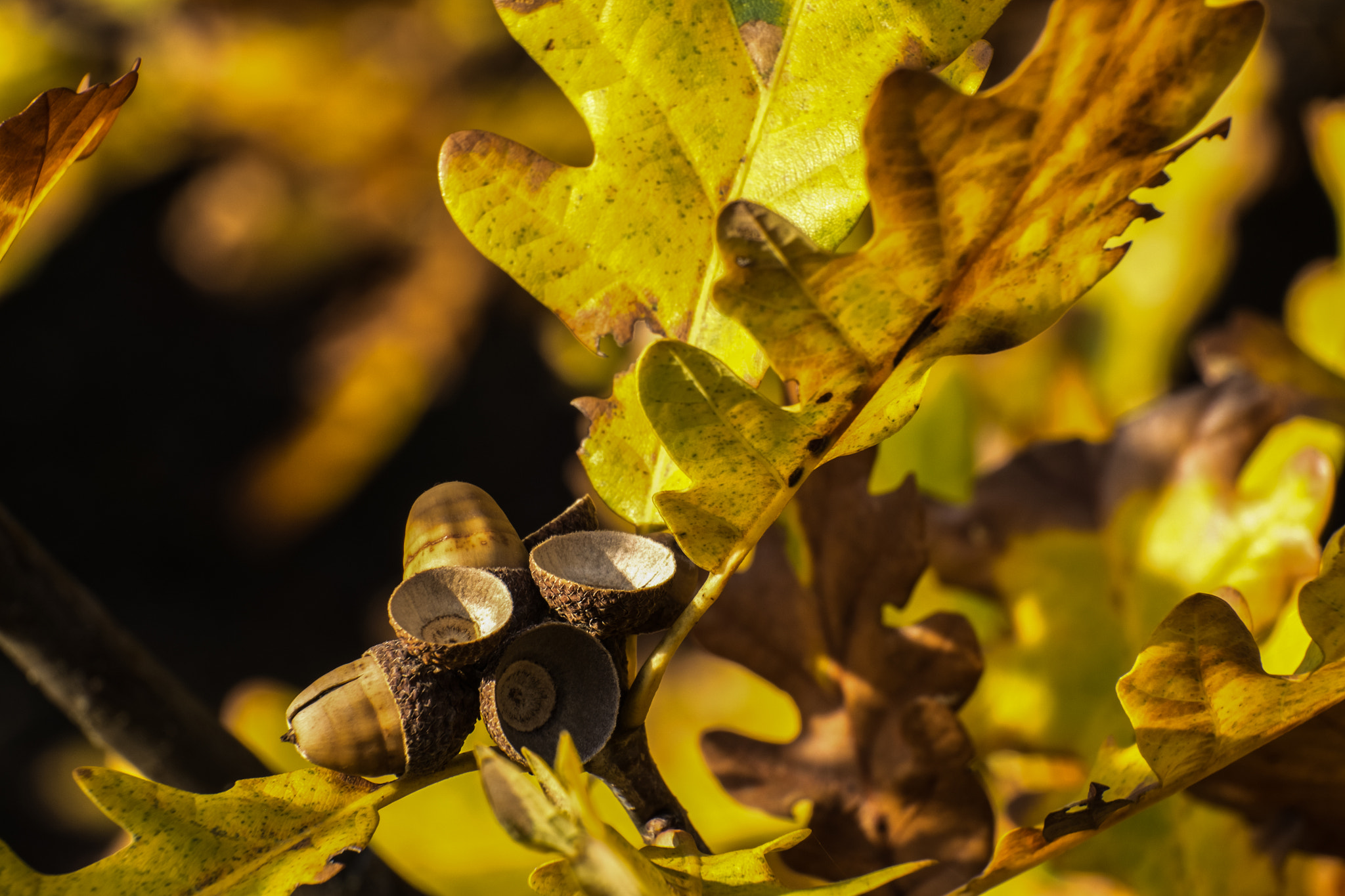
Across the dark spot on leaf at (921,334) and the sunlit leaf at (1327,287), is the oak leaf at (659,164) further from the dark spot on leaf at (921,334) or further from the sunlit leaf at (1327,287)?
the sunlit leaf at (1327,287)

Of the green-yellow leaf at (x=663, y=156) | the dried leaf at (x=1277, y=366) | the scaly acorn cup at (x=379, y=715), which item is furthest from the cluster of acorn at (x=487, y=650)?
the dried leaf at (x=1277, y=366)

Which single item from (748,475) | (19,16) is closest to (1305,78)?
(748,475)

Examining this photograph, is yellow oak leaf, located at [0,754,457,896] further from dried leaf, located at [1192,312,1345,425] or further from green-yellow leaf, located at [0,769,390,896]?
dried leaf, located at [1192,312,1345,425]

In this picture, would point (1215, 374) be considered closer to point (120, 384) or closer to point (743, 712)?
point (743, 712)

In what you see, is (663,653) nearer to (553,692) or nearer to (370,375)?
(553,692)

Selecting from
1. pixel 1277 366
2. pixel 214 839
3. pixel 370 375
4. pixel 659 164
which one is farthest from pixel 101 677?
pixel 370 375
